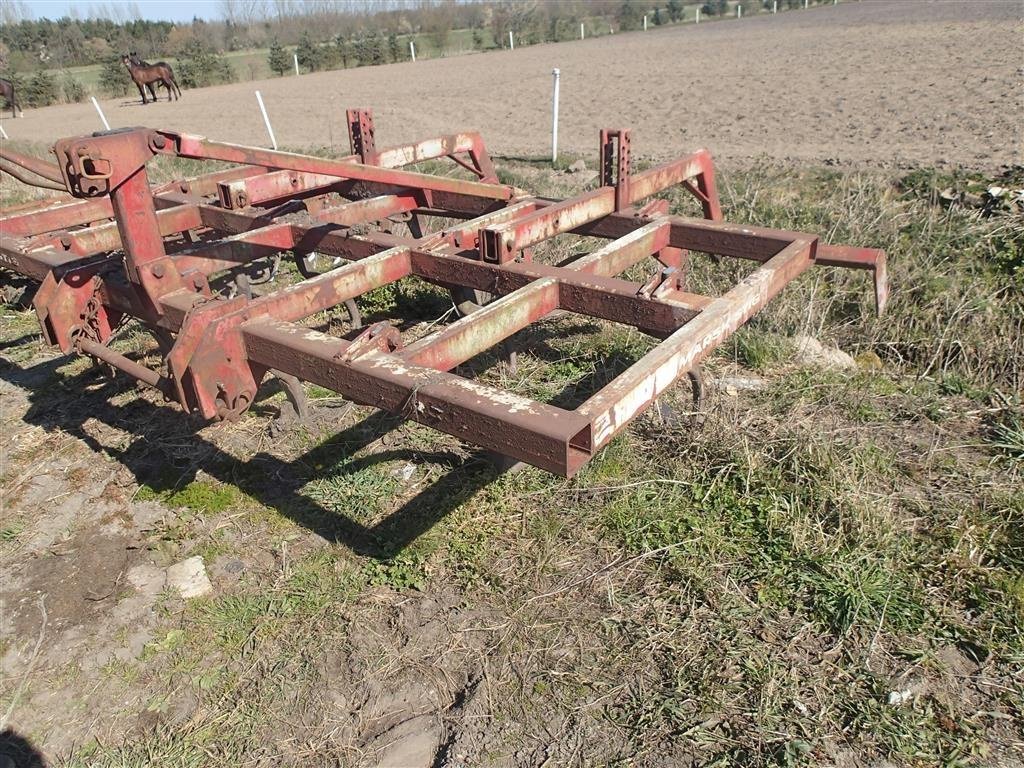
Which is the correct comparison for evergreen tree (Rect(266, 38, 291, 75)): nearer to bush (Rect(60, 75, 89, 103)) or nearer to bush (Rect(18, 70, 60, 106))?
bush (Rect(60, 75, 89, 103))

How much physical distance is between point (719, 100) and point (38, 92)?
29.0m

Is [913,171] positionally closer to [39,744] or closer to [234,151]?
[234,151]

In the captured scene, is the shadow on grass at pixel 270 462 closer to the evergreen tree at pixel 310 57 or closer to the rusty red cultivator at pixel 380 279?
the rusty red cultivator at pixel 380 279

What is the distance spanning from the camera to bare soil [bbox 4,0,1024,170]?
10.3 metres

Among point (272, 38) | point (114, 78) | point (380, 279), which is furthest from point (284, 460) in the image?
point (272, 38)

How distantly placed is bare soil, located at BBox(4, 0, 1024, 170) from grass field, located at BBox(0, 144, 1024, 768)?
5602 mm

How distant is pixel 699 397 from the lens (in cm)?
387

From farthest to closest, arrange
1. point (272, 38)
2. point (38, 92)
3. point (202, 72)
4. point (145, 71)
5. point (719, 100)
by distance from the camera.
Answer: point (272, 38), point (202, 72), point (38, 92), point (145, 71), point (719, 100)

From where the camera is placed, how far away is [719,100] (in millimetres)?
15172

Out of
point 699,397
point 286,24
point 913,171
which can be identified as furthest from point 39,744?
point 286,24

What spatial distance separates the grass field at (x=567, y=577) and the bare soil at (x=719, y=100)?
5602 millimetres

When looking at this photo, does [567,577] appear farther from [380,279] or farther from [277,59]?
[277,59]

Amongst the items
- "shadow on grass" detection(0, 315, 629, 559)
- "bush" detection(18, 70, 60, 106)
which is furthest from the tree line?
"shadow on grass" detection(0, 315, 629, 559)

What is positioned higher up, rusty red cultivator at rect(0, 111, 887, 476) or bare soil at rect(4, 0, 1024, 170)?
rusty red cultivator at rect(0, 111, 887, 476)
